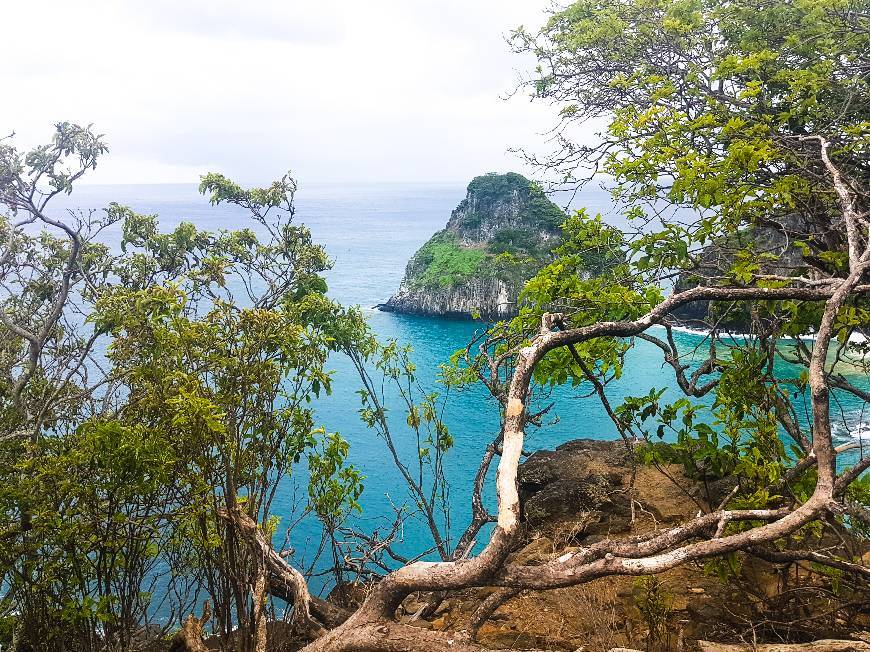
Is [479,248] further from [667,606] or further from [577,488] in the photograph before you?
[667,606]

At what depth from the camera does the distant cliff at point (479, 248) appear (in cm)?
5203

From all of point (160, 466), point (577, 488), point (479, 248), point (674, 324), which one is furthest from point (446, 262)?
point (160, 466)

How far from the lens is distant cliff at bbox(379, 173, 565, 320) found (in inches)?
2048

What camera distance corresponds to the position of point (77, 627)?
16.0ft

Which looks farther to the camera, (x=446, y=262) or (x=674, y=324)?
(x=446, y=262)

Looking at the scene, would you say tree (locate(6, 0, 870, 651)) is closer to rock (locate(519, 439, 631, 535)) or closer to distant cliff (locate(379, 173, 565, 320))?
rock (locate(519, 439, 631, 535))

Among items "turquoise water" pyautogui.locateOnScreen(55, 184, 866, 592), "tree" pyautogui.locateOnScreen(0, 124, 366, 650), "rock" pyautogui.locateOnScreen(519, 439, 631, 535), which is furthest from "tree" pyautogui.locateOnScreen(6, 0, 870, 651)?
"rock" pyautogui.locateOnScreen(519, 439, 631, 535)

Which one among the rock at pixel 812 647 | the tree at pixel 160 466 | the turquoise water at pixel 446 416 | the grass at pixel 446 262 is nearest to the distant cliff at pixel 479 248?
the grass at pixel 446 262

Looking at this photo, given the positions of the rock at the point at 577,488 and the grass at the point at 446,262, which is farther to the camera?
the grass at the point at 446,262

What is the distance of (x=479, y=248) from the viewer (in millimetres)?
58312

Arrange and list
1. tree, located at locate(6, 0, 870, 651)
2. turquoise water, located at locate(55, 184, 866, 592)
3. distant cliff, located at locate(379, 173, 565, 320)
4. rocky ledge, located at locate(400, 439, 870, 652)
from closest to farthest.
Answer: tree, located at locate(6, 0, 870, 651)
rocky ledge, located at locate(400, 439, 870, 652)
turquoise water, located at locate(55, 184, 866, 592)
distant cliff, located at locate(379, 173, 565, 320)

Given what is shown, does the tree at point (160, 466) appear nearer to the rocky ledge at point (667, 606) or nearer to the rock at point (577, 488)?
the rocky ledge at point (667, 606)

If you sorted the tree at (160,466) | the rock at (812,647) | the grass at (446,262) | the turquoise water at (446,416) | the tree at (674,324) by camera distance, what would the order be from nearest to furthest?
the tree at (674,324)
the rock at (812,647)
the tree at (160,466)
the turquoise water at (446,416)
the grass at (446,262)

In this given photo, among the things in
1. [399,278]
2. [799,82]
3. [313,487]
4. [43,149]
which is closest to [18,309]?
[43,149]
